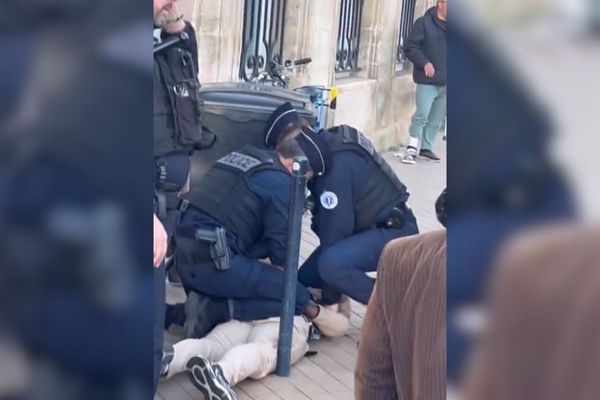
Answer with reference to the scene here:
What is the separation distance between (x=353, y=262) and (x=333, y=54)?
17.2 feet

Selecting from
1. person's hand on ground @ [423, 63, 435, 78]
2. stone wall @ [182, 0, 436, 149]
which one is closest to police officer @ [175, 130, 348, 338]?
stone wall @ [182, 0, 436, 149]

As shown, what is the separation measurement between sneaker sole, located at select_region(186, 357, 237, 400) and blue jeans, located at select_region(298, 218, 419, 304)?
0.95 meters

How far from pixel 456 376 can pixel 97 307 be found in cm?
43

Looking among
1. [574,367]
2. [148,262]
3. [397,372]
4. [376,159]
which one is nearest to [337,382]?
[376,159]

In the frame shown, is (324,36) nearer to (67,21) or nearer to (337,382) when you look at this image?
(337,382)

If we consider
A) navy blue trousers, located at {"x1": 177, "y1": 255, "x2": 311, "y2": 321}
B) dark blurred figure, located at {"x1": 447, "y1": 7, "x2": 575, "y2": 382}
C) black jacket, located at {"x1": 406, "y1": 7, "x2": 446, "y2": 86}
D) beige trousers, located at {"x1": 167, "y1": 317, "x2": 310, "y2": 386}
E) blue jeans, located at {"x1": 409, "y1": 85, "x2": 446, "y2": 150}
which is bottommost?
blue jeans, located at {"x1": 409, "y1": 85, "x2": 446, "y2": 150}

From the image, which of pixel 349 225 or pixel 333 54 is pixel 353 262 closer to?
pixel 349 225

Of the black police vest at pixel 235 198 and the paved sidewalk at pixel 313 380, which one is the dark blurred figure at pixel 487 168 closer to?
the paved sidewalk at pixel 313 380

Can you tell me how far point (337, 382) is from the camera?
4.62 m

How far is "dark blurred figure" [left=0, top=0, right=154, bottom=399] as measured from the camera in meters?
1.16

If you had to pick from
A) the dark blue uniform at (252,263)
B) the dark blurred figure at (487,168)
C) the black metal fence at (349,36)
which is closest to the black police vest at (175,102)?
the dark blue uniform at (252,263)

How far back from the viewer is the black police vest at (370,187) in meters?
4.78

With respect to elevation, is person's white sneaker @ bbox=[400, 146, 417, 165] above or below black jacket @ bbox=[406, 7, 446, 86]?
below

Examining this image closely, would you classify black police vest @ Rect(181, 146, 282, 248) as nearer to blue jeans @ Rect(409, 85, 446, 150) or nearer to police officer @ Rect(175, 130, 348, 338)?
police officer @ Rect(175, 130, 348, 338)
